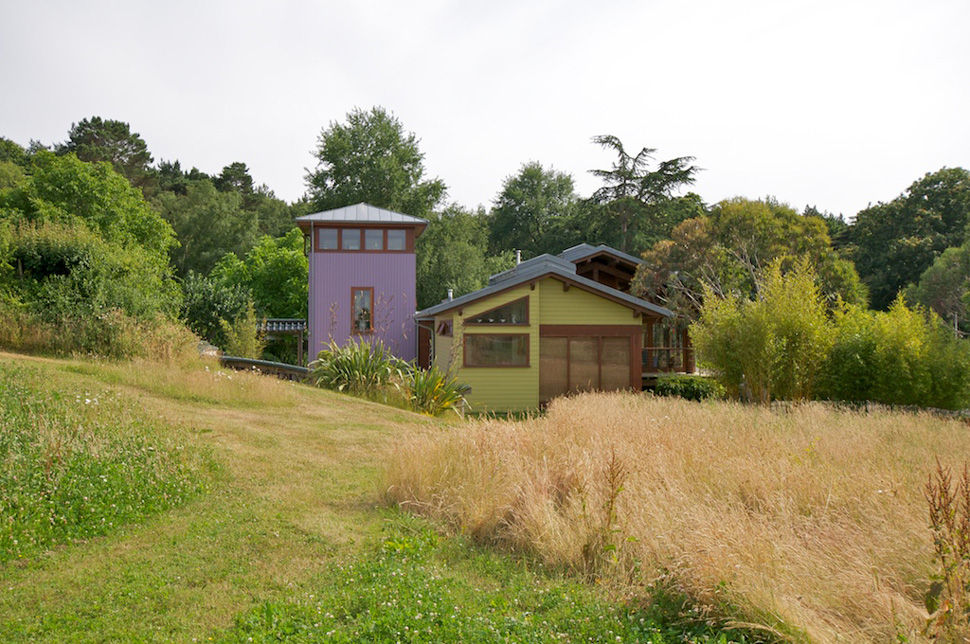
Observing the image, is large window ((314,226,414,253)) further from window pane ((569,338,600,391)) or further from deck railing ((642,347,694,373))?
deck railing ((642,347,694,373))

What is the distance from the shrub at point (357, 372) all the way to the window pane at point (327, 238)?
28.3ft

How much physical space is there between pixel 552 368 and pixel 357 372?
7025mm

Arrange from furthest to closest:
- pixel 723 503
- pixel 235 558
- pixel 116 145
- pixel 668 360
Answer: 1. pixel 116 145
2. pixel 668 360
3. pixel 723 503
4. pixel 235 558

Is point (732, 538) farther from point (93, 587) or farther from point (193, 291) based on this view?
point (193, 291)

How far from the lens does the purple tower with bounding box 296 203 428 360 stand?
2592cm

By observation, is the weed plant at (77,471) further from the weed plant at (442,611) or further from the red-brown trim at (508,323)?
the red-brown trim at (508,323)

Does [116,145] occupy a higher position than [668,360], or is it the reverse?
[116,145]

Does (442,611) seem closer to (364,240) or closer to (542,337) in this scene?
(542,337)

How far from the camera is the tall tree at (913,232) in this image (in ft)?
137

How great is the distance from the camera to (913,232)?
43438mm

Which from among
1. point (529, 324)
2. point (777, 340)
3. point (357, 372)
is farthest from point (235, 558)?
point (529, 324)

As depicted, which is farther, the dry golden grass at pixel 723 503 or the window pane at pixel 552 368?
the window pane at pixel 552 368

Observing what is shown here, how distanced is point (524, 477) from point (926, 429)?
241 inches

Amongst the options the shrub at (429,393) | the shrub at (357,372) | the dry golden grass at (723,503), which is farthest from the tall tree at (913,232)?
the dry golden grass at (723,503)
